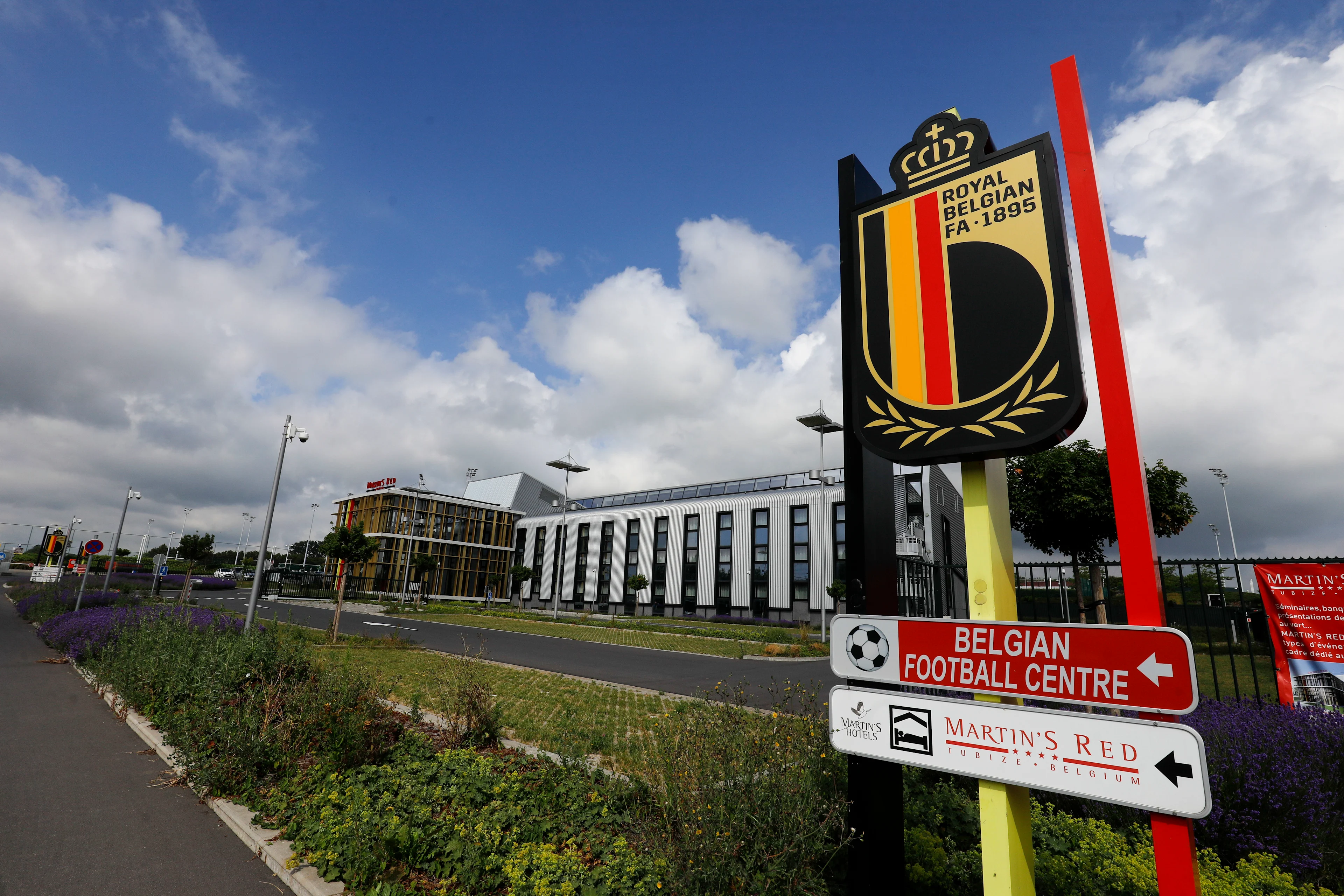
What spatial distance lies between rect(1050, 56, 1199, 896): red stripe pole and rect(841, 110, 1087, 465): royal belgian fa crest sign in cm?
9

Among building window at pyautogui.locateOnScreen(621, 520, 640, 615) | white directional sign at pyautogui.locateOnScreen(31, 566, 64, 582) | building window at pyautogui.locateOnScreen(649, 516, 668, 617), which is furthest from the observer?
building window at pyautogui.locateOnScreen(621, 520, 640, 615)

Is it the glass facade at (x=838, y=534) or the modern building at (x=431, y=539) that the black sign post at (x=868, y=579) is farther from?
the modern building at (x=431, y=539)

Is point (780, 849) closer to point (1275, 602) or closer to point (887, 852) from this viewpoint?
point (887, 852)

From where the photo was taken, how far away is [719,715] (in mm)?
5273

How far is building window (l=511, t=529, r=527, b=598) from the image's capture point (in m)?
64.5

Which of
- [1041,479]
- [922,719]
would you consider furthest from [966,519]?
[1041,479]

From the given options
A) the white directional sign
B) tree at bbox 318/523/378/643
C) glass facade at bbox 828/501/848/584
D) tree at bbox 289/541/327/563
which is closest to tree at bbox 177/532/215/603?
the white directional sign

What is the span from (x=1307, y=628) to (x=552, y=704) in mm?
9785

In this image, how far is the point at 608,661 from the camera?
16.6 metres

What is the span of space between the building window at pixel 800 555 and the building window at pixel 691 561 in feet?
27.5

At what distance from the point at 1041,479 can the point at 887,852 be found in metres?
21.7

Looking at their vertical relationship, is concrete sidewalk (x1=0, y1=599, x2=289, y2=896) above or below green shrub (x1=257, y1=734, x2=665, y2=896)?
below

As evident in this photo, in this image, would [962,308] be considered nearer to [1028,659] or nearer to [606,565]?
[1028,659]

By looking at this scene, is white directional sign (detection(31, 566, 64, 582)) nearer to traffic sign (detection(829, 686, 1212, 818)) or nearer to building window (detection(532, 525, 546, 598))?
building window (detection(532, 525, 546, 598))
